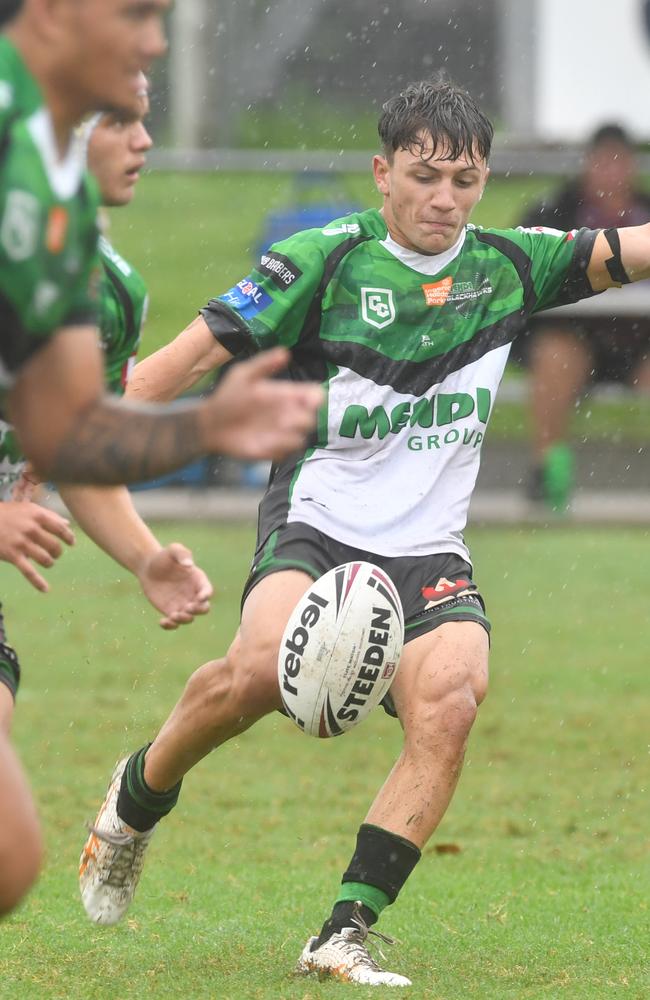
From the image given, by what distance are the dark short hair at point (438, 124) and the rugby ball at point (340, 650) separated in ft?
4.28

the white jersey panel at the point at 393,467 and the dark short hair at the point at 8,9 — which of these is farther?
the white jersey panel at the point at 393,467

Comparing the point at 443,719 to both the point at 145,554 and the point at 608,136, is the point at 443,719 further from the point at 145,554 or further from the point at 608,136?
the point at 608,136

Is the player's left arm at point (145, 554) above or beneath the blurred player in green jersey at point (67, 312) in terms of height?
beneath

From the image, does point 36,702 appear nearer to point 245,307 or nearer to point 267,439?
point 245,307

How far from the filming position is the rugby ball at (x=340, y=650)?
4.91 m

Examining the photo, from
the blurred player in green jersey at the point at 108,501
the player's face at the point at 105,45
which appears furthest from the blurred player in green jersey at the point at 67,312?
the blurred player in green jersey at the point at 108,501

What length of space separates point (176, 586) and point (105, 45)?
1358 millimetres

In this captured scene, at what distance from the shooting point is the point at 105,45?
11.1ft

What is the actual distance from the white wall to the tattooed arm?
16940 millimetres

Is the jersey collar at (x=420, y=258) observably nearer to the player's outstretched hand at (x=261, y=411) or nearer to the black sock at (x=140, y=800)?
the black sock at (x=140, y=800)

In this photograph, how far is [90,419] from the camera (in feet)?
11.5

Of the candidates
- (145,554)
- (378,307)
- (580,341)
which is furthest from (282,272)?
(580,341)

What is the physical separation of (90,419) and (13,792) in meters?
0.72

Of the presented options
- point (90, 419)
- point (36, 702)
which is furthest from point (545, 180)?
point (90, 419)
